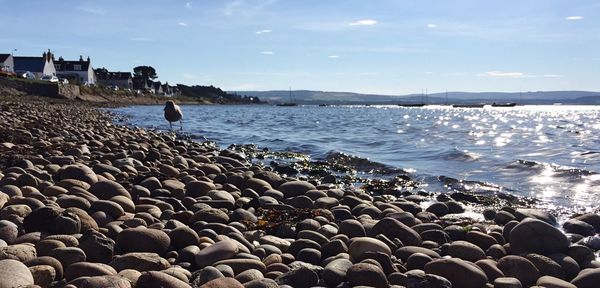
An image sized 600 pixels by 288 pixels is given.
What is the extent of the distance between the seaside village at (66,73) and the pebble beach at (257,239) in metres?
56.4

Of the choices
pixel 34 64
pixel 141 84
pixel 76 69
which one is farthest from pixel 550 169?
pixel 141 84

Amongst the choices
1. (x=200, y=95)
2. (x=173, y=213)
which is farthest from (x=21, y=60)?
(x=173, y=213)

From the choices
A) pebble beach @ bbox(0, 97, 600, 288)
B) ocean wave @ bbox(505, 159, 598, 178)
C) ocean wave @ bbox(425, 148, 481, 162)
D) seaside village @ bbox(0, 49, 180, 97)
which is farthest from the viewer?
seaside village @ bbox(0, 49, 180, 97)

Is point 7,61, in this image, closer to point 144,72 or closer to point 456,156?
point 144,72

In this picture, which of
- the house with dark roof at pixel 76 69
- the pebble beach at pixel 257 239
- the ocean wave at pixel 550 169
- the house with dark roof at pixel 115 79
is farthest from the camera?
the house with dark roof at pixel 115 79

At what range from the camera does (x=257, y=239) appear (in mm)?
5277

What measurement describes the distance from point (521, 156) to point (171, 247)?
13139 mm

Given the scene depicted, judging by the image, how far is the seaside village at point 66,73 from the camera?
72881 mm

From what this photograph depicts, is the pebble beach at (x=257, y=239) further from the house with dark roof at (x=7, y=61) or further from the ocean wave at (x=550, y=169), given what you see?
the house with dark roof at (x=7, y=61)

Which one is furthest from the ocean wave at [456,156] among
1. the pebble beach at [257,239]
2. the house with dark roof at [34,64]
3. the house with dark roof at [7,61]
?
the house with dark roof at [34,64]

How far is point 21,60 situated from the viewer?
287 ft

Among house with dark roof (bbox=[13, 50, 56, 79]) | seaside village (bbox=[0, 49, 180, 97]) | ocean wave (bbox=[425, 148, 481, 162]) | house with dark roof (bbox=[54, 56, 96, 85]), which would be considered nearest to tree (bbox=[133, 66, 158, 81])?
seaside village (bbox=[0, 49, 180, 97])

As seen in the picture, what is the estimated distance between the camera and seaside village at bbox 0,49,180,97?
72.9m

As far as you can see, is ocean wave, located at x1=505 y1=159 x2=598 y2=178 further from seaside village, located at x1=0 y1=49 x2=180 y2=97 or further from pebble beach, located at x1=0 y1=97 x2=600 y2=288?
seaside village, located at x1=0 y1=49 x2=180 y2=97
